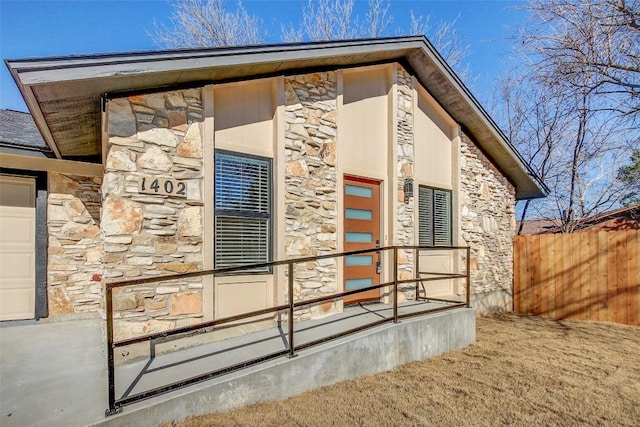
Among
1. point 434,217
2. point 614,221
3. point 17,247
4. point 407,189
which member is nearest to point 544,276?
point 434,217

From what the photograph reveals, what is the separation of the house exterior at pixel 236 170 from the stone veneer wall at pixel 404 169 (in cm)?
3

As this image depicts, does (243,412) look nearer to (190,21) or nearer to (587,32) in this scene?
(587,32)

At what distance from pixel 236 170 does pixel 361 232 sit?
228 centimetres

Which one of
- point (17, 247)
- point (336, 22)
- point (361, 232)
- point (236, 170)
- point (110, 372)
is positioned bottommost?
point (110, 372)

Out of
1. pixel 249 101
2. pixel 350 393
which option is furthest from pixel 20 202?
pixel 350 393

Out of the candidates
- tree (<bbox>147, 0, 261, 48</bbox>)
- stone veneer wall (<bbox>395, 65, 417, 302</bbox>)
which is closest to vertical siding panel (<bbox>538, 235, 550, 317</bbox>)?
stone veneer wall (<bbox>395, 65, 417, 302</bbox>)

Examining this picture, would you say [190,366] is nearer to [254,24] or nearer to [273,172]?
[273,172]

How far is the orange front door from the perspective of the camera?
18.6ft

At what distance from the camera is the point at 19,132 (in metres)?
5.78

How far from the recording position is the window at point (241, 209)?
427 centimetres

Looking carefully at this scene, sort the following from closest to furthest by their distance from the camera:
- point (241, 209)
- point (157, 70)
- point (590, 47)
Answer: point (157, 70)
point (241, 209)
point (590, 47)

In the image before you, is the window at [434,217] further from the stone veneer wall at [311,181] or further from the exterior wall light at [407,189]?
the stone veneer wall at [311,181]

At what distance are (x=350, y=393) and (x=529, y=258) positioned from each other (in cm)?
679

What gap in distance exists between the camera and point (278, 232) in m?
4.61
